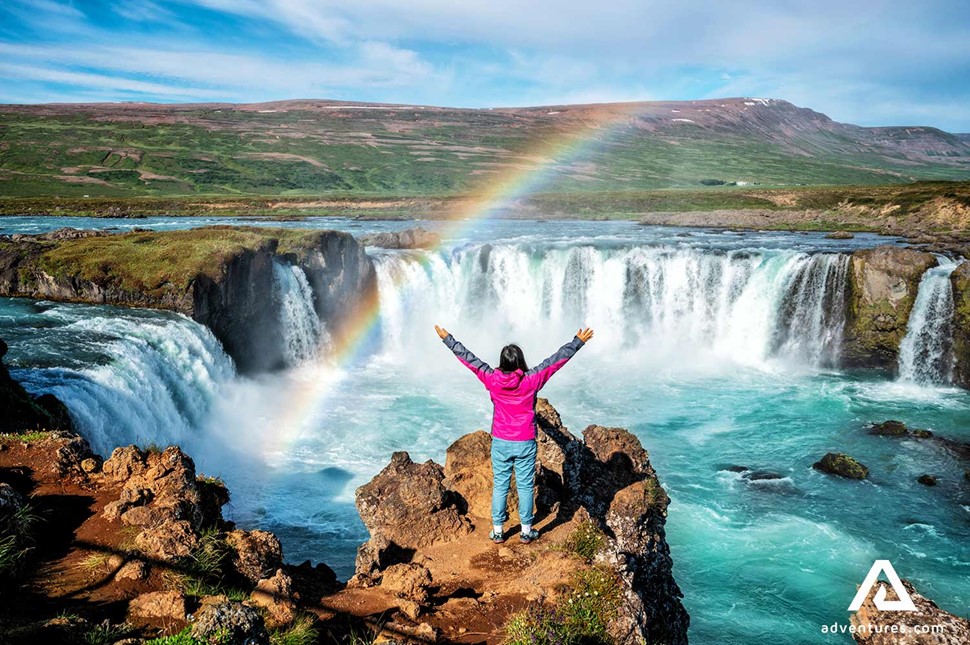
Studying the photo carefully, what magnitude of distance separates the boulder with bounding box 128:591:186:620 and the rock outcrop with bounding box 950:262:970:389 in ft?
112

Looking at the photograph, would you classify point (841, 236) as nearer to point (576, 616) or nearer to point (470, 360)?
point (470, 360)

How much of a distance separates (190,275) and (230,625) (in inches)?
849

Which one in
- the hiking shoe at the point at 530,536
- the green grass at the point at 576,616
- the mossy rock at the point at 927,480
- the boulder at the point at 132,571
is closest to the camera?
the green grass at the point at 576,616

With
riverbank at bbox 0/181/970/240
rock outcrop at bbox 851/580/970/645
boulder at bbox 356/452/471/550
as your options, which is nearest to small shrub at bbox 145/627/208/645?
boulder at bbox 356/452/471/550

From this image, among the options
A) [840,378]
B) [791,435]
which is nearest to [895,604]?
[791,435]

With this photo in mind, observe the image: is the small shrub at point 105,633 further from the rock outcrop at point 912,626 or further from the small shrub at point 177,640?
the rock outcrop at point 912,626

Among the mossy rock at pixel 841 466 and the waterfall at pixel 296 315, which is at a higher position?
the waterfall at pixel 296 315

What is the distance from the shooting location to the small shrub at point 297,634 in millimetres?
5574

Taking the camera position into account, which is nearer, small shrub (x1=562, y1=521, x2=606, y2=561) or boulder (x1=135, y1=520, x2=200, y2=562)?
boulder (x1=135, y1=520, x2=200, y2=562)

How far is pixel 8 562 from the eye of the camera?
19.5 ft

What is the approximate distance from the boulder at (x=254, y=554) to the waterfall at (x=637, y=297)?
27.9 m

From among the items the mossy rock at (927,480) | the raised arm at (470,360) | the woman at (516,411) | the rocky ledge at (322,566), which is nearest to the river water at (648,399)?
the mossy rock at (927,480)

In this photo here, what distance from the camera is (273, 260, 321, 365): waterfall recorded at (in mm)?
29703

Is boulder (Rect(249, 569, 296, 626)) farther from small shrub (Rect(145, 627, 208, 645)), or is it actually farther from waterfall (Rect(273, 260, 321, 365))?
waterfall (Rect(273, 260, 321, 365))
